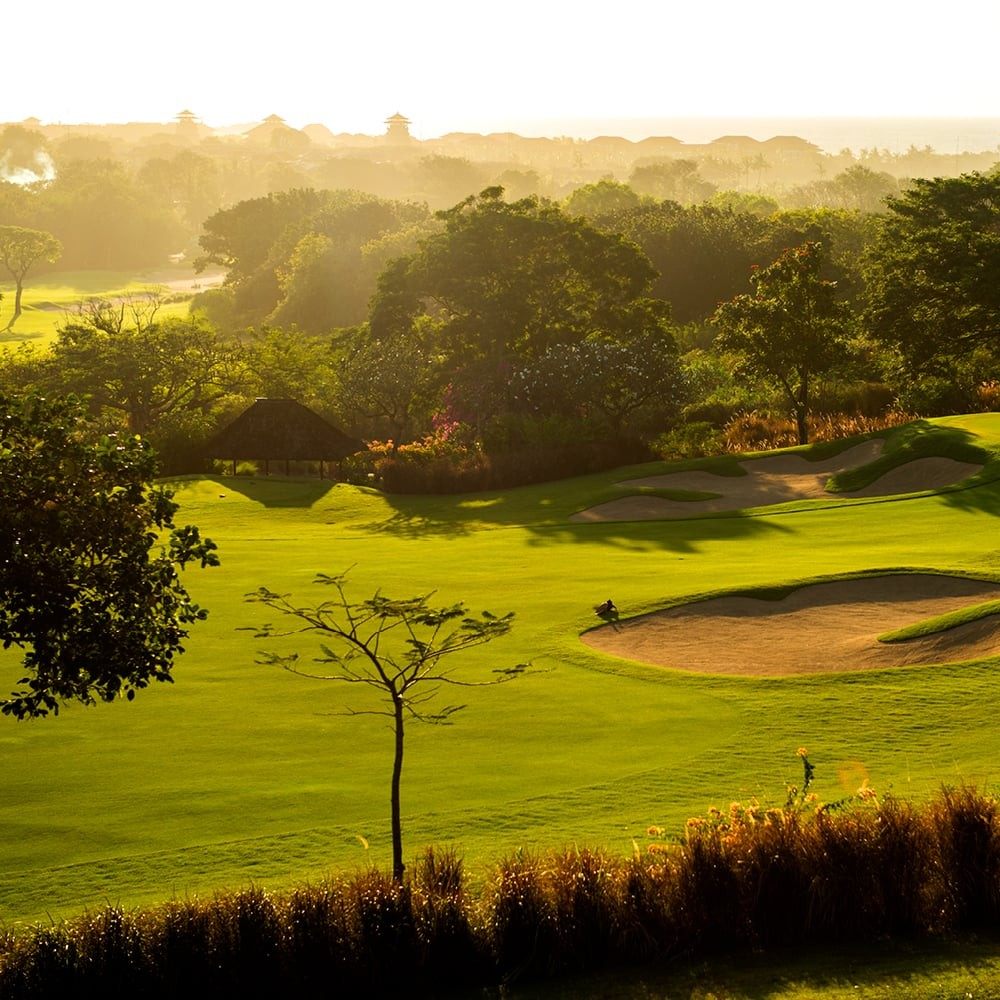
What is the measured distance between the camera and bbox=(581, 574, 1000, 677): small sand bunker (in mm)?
23859

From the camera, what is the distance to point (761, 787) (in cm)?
1672

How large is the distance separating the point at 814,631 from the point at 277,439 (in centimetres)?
3693

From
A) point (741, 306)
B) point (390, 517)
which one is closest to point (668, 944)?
point (390, 517)

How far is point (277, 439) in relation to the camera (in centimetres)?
5962

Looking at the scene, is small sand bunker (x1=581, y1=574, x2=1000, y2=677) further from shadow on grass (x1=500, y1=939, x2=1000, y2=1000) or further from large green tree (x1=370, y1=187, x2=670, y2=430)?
large green tree (x1=370, y1=187, x2=670, y2=430)

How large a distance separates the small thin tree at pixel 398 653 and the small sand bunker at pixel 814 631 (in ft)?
9.87

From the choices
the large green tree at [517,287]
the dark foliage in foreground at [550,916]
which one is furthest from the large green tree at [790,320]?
the dark foliage in foreground at [550,916]

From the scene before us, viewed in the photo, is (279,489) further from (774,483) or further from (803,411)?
(803,411)

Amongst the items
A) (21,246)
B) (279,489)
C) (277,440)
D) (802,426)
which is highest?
(21,246)

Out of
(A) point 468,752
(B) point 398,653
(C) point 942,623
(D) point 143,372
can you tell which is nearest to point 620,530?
(C) point 942,623

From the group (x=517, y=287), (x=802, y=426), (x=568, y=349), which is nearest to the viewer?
(x=802, y=426)

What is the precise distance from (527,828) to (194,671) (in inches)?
378

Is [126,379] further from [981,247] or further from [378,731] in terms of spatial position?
[378,731]

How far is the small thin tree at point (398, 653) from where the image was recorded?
13.9 m
